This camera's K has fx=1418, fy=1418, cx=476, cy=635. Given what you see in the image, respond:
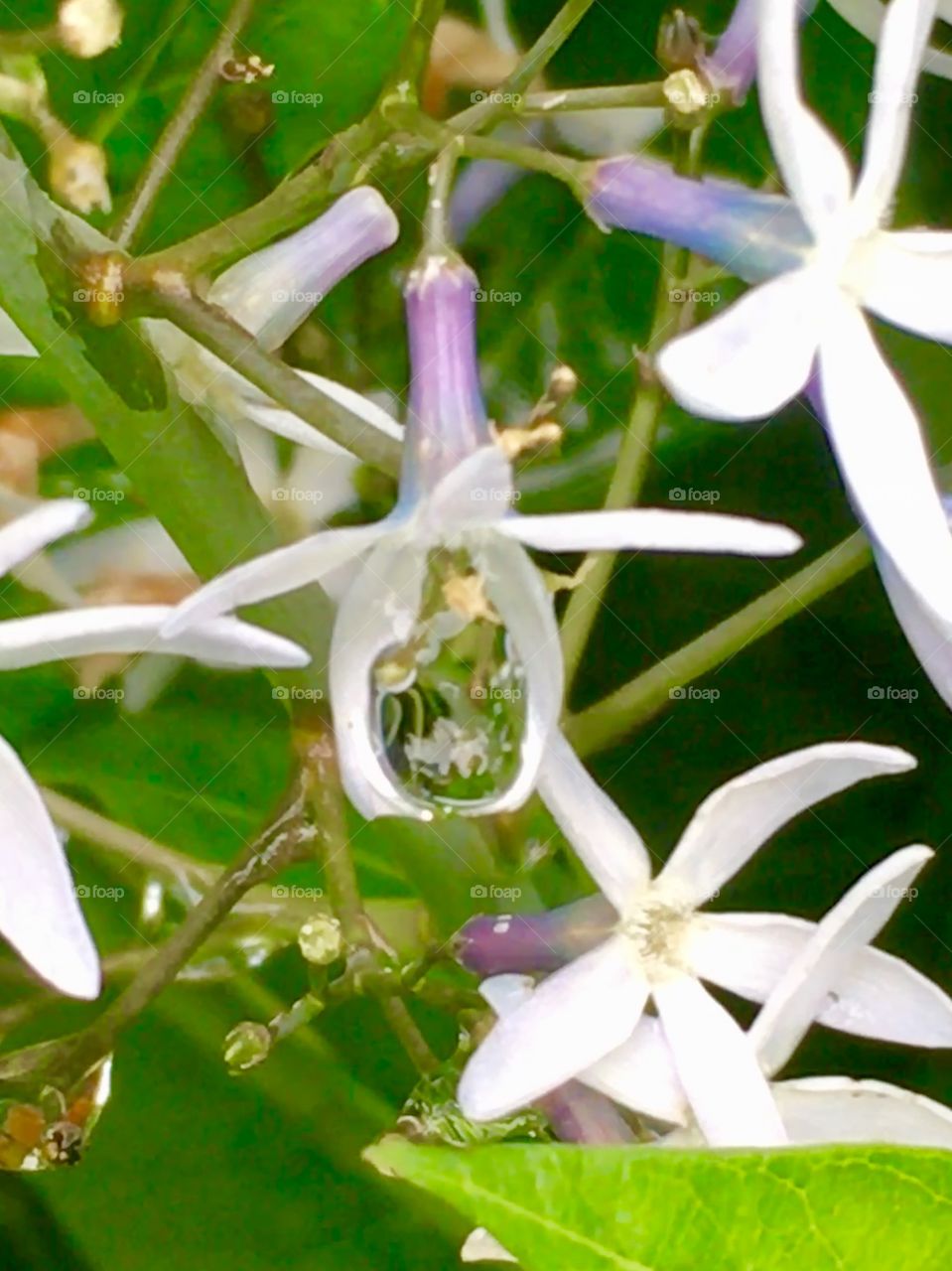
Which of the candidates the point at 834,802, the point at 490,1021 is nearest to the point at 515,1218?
the point at 490,1021

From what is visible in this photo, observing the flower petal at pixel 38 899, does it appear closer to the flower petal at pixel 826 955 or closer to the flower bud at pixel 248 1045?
A: the flower bud at pixel 248 1045

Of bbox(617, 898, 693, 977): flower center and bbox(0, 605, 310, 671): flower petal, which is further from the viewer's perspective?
bbox(617, 898, 693, 977): flower center

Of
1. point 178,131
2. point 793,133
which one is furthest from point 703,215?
point 178,131

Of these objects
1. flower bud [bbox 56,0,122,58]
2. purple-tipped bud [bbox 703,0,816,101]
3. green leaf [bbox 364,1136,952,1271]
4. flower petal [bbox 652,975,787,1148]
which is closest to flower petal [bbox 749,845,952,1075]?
flower petal [bbox 652,975,787,1148]

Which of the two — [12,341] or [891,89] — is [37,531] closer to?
[12,341]

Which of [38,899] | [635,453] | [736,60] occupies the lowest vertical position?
[38,899]

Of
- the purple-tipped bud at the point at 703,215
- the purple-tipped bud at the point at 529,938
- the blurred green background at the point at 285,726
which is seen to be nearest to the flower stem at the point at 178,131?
the blurred green background at the point at 285,726

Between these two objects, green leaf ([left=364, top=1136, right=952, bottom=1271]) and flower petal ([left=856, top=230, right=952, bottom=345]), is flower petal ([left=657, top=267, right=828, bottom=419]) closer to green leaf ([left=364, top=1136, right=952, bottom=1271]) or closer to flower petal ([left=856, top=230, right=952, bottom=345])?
flower petal ([left=856, top=230, right=952, bottom=345])
